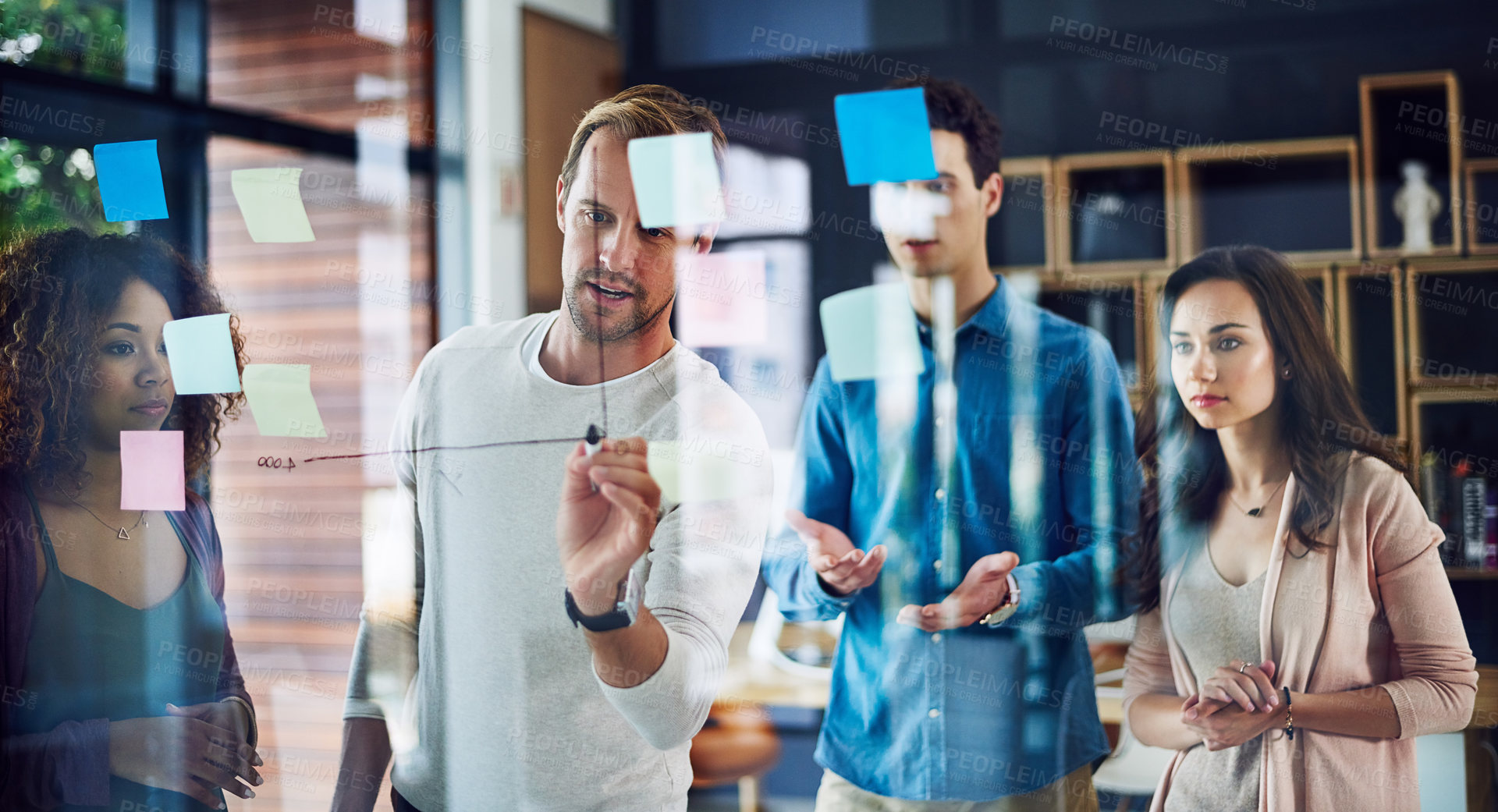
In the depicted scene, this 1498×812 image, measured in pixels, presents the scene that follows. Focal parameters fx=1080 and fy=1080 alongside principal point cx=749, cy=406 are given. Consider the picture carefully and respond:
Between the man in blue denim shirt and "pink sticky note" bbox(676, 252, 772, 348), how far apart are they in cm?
14

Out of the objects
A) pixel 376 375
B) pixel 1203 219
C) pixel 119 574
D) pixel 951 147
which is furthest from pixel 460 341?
pixel 1203 219

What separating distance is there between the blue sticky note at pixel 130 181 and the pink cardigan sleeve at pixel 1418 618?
190cm

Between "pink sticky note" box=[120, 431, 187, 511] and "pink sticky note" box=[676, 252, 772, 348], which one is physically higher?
"pink sticky note" box=[676, 252, 772, 348]

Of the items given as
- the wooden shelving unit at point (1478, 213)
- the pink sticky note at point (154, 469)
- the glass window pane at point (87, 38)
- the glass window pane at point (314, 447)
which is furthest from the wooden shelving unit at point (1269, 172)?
the glass window pane at point (87, 38)

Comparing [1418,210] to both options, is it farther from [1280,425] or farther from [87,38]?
[87,38]

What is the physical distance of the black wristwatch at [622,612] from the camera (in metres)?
1.46

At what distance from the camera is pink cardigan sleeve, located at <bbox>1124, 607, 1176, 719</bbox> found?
147cm

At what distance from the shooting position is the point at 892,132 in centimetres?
150

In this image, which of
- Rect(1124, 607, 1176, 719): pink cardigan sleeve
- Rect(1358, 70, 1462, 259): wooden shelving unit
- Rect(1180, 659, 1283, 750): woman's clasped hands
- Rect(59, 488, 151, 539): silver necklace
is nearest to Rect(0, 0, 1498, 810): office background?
Rect(1358, 70, 1462, 259): wooden shelving unit

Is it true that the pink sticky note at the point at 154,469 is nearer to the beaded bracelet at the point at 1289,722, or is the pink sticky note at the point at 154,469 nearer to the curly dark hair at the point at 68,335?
the curly dark hair at the point at 68,335

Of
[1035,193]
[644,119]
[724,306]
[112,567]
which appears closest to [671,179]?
[644,119]

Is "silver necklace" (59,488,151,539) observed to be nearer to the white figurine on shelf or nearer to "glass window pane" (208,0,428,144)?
"glass window pane" (208,0,428,144)

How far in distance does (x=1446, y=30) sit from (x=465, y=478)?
1519 millimetres

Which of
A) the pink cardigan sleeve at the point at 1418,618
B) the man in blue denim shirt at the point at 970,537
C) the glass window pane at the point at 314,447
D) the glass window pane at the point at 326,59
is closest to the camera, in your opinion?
the pink cardigan sleeve at the point at 1418,618
